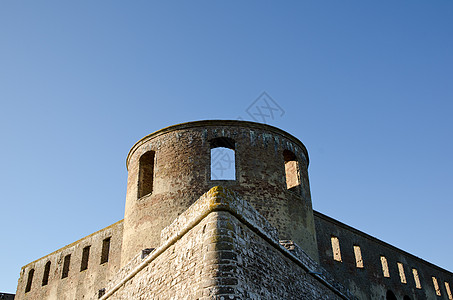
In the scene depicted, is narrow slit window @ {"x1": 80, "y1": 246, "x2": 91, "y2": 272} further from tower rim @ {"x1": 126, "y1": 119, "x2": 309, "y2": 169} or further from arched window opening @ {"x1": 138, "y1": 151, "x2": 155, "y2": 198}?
tower rim @ {"x1": 126, "y1": 119, "x2": 309, "y2": 169}

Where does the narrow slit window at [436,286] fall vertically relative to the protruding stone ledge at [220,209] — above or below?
above

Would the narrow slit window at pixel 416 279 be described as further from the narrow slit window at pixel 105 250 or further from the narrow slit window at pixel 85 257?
the narrow slit window at pixel 85 257

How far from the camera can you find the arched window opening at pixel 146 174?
40.9ft

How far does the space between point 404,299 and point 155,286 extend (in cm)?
1660

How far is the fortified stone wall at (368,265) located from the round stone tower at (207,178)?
590cm

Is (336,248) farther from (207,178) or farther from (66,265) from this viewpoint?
(66,265)

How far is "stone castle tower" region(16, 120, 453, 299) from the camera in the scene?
704cm

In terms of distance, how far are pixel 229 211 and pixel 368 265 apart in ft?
47.1

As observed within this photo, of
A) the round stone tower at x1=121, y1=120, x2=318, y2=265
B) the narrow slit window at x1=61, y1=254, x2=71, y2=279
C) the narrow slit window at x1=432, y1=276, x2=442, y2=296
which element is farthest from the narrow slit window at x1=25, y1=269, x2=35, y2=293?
the narrow slit window at x1=432, y1=276, x2=442, y2=296

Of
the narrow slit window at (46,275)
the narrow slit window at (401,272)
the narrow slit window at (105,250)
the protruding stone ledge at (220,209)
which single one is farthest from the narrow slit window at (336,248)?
the narrow slit window at (46,275)

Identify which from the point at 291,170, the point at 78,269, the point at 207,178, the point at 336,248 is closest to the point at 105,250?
the point at 78,269

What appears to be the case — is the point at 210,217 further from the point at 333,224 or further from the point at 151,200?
the point at 333,224

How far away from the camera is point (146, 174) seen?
505 inches

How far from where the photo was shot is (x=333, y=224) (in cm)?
1877
